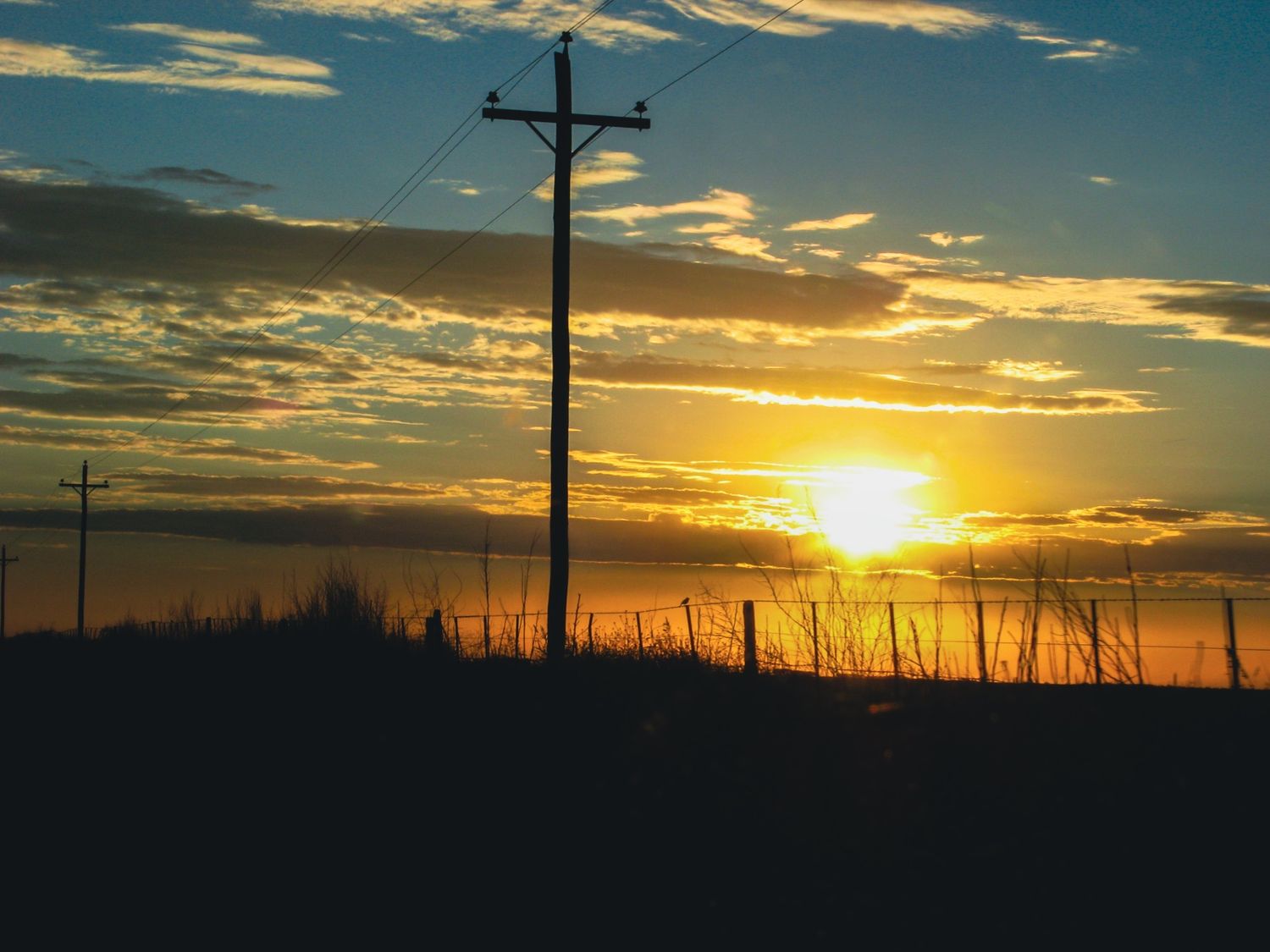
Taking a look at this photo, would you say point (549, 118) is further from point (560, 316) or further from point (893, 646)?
point (893, 646)

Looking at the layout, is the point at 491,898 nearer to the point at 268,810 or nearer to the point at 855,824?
the point at 855,824

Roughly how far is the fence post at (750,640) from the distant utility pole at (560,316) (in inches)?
111

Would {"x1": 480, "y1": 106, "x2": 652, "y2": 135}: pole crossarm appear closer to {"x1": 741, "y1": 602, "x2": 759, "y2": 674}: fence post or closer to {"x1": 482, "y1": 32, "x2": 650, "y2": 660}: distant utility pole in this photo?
{"x1": 482, "y1": 32, "x2": 650, "y2": 660}: distant utility pole

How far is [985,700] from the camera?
12328 mm

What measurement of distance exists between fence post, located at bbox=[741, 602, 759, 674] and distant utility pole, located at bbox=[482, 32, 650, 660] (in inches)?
111

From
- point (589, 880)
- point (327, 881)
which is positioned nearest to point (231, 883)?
point (327, 881)

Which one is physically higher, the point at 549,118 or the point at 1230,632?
the point at 549,118

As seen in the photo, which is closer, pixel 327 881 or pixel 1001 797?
pixel 327 881

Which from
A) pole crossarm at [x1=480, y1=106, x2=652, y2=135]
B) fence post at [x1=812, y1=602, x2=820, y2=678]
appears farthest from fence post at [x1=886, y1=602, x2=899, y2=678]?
pole crossarm at [x1=480, y1=106, x2=652, y2=135]

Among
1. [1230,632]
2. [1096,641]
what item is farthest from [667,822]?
[1230,632]

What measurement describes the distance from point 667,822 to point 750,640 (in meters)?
10.8

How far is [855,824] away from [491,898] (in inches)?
94.8

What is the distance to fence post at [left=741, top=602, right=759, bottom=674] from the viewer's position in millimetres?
18031

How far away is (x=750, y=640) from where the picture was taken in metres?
18.7
